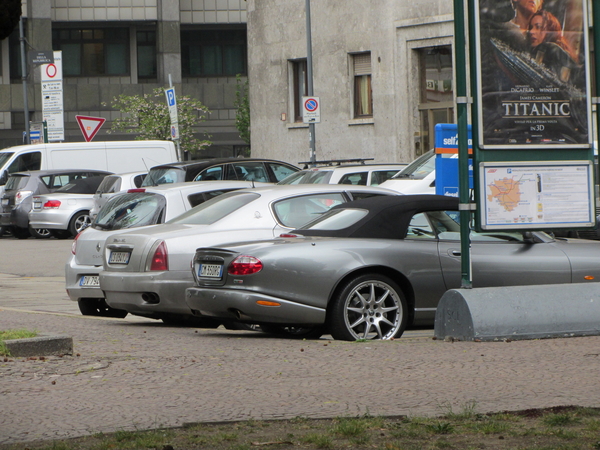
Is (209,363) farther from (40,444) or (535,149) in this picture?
(535,149)

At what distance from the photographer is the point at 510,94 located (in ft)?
30.6

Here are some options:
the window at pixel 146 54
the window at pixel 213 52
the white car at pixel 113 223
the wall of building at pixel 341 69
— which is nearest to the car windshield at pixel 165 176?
the white car at pixel 113 223

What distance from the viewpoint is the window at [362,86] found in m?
33.0

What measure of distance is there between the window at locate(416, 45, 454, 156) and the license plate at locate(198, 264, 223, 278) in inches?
861

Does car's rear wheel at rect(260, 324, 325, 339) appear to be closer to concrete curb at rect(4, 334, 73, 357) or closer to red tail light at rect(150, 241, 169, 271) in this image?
red tail light at rect(150, 241, 169, 271)

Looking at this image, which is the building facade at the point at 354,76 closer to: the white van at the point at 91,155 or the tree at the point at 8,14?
the white van at the point at 91,155

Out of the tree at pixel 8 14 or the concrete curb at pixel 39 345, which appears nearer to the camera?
the concrete curb at pixel 39 345

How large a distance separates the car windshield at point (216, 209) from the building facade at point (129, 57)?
48.9 metres

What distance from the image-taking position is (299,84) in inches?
1412

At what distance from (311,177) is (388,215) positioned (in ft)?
33.1

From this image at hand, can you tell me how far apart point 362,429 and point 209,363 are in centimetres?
260

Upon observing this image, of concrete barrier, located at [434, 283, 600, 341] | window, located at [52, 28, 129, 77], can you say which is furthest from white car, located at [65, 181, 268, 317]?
window, located at [52, 28, 129, 77]

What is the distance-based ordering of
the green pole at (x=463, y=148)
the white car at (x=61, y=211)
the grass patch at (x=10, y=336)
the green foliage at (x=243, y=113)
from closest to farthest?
the grass patch at (x=10, y=336)
the green pole at (x=463, y=148)
the white car at (x=61, y=211)
the green foliage at (x=243, y=113)

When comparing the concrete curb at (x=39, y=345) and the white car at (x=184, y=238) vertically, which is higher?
the white car at (x=184, y=238)
